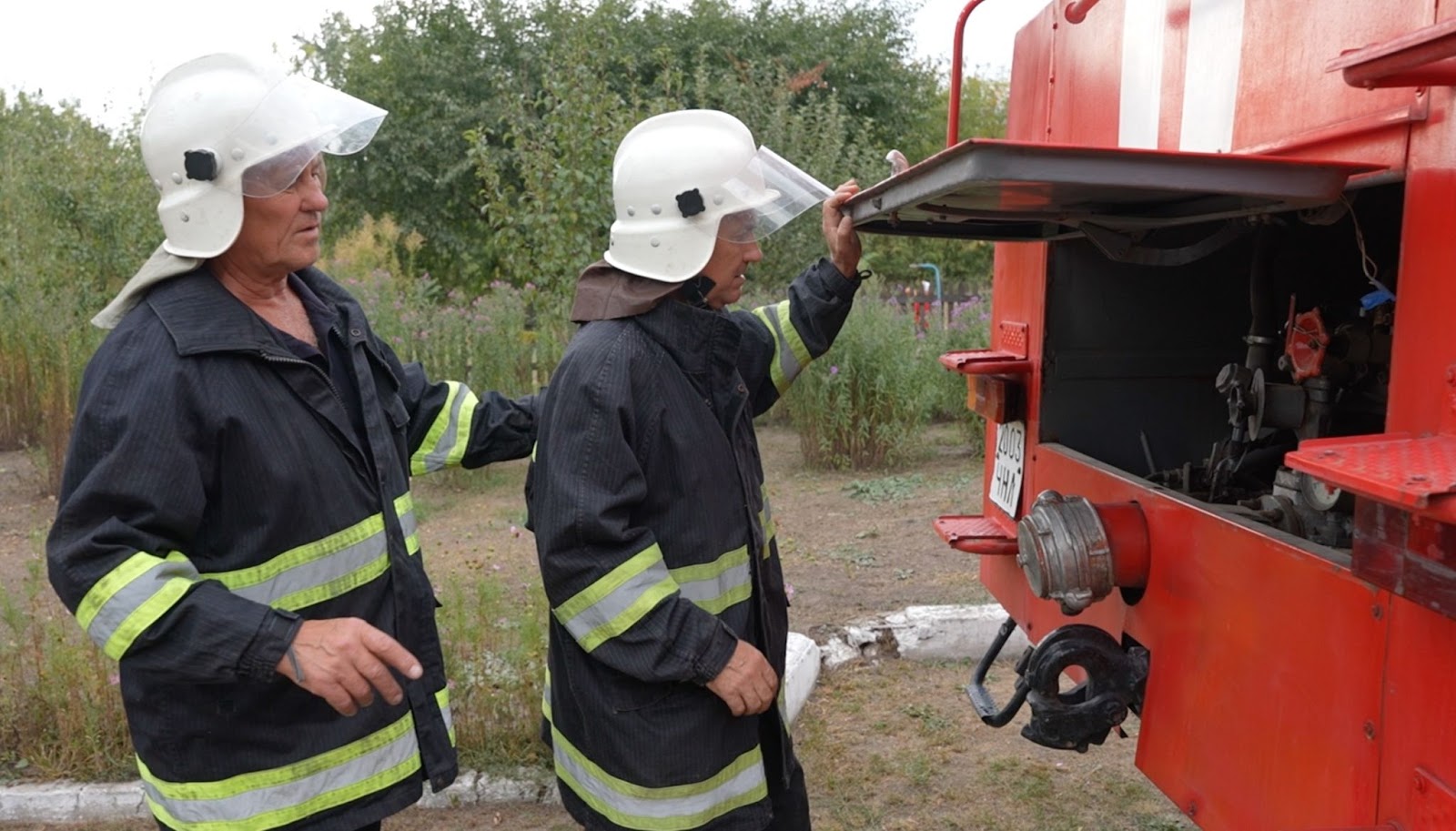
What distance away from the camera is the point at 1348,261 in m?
2.44

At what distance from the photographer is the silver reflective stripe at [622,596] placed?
1942 millimetres

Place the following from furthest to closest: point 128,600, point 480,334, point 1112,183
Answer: point 480,334
point 128,600
point 1112,183

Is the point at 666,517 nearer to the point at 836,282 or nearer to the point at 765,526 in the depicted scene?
the point at 765,526

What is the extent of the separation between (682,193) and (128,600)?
1171 mm

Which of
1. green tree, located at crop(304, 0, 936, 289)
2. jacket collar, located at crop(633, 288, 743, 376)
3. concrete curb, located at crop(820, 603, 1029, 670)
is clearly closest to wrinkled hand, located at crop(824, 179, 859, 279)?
jacket collar, located at crop(633, 288, 743, 376)

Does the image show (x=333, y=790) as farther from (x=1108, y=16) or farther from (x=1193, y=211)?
(x=1108, y=16)

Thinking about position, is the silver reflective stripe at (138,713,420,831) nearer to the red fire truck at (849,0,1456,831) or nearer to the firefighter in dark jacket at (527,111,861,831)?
the firefighter in dark jacket at (527,111,861,831)

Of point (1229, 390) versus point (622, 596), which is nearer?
point (622, 596)

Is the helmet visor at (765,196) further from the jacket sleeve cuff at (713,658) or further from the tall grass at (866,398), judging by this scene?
the tall grass at (866,398)

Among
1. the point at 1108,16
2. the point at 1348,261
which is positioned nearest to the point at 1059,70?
the point at 1108,16

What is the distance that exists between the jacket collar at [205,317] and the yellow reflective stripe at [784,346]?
1.08 metres

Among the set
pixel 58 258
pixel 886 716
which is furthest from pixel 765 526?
pixel 58 258

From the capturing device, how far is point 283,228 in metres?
1.89

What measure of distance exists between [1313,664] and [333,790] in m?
1.51
